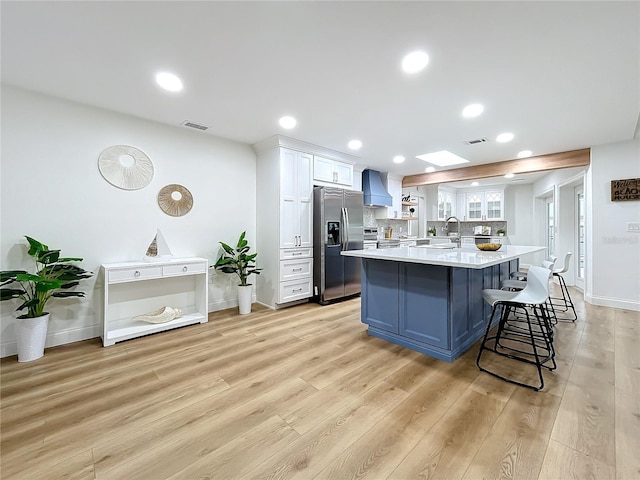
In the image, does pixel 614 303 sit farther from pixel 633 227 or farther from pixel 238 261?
pixel 238 261

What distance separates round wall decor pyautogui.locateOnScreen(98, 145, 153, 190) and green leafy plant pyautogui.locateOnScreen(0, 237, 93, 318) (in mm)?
984

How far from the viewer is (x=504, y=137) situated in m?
3.91

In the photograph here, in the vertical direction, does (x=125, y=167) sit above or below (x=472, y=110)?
below

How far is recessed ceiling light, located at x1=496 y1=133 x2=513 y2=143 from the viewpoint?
149 inches

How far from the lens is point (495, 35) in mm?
1880

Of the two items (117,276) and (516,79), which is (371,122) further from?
(117,276)

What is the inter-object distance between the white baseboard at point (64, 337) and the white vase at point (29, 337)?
0.53 ft

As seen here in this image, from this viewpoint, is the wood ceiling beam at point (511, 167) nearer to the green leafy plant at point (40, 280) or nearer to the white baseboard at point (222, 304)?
the white baseboard at point (222, 304)

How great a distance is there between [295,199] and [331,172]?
3.09ft

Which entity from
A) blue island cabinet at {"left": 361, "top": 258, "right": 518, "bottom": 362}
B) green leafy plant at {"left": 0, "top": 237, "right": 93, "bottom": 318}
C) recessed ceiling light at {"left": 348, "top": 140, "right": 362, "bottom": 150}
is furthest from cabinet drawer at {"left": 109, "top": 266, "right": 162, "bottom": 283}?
recessed ceiling light at {"left": 348, "top": 140, "right": 362, "bottom": 150}

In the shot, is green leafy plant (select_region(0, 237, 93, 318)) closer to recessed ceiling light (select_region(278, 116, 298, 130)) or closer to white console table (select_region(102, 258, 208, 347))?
white console table (select_region(102, 258, 208, 347))

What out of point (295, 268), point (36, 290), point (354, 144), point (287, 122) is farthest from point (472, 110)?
point (36, 290)

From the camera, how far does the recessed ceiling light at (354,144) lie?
13.8ft

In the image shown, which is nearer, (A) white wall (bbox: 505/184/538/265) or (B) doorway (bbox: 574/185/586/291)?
(B) doorway (bbox: 574/185/586/291)
